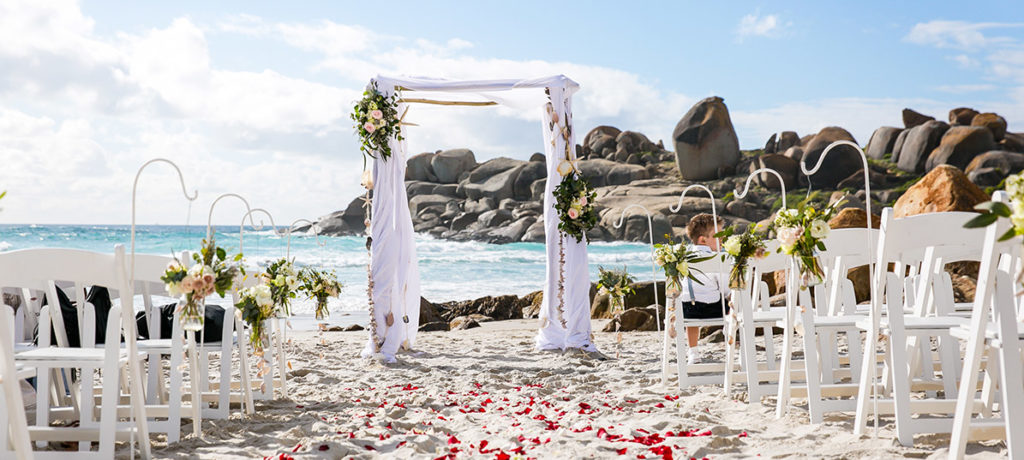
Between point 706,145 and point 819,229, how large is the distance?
30776 mm

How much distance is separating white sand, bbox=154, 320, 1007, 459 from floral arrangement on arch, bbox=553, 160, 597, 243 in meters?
1.37

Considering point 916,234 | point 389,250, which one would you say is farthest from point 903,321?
point 389,250

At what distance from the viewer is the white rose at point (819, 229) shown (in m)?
3.66

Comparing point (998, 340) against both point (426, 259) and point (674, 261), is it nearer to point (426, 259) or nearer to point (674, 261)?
point (674, 261)

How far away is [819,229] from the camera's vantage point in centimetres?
367

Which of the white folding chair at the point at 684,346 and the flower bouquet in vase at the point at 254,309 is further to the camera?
the white folding chair at the point at 684,346

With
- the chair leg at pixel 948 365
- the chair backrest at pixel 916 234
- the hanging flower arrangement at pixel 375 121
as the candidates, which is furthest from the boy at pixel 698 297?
the hanging flower arrangement at pixel 375 121

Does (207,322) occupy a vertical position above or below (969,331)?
below

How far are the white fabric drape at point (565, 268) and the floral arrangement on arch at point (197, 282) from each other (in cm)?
442

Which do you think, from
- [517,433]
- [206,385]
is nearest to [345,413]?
[206,385]

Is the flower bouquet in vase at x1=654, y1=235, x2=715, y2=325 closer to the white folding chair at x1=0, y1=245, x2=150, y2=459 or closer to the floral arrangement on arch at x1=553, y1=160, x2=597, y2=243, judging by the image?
the floral arrangement on arch at x1=553, y1=160, x2=597, y2=243

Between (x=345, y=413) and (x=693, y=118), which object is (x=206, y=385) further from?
(x=693, y=118)

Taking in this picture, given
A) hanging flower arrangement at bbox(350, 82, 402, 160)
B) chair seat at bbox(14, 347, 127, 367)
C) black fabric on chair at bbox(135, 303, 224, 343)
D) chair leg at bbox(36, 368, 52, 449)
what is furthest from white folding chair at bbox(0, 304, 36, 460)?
hanging flower arrangement at bbox(350, 82, 402, 160)

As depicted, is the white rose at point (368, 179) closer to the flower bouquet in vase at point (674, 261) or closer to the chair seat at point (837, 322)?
the flower bouquet in vase at point (674, 261)
